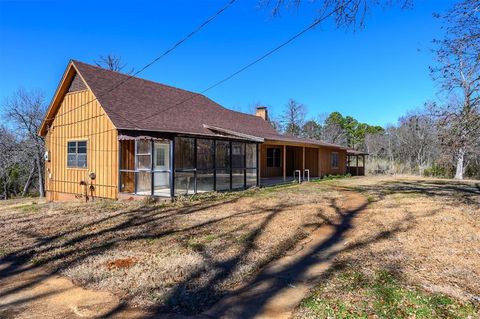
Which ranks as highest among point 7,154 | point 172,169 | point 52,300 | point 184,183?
point 7,154

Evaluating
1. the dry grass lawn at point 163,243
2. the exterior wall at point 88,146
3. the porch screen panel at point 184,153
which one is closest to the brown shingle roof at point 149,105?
the porch screen panel at point 184,153

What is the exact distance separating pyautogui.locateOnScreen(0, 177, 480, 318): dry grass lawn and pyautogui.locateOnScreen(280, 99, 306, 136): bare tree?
105 ft

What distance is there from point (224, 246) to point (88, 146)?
32.3 ft

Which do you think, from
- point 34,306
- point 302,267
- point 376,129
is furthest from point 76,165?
point 376,129

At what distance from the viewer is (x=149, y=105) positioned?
14.6 m

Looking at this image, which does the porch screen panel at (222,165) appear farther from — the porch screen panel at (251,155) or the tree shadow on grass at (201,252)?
the tree shadow on grass at (201,252)

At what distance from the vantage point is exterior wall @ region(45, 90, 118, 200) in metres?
12.3

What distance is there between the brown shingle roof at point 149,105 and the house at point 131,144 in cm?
5

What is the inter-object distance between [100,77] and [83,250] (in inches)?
405

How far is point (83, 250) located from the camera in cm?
571

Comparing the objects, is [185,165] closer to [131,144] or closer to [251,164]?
[131,144]


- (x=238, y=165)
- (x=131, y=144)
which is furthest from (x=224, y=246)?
(x=238, y=165)

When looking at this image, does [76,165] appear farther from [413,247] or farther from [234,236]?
[413,247]

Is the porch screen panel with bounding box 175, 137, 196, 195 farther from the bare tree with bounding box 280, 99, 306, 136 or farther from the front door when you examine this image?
the bare tree with bounding box 280, 99, 306, 136
